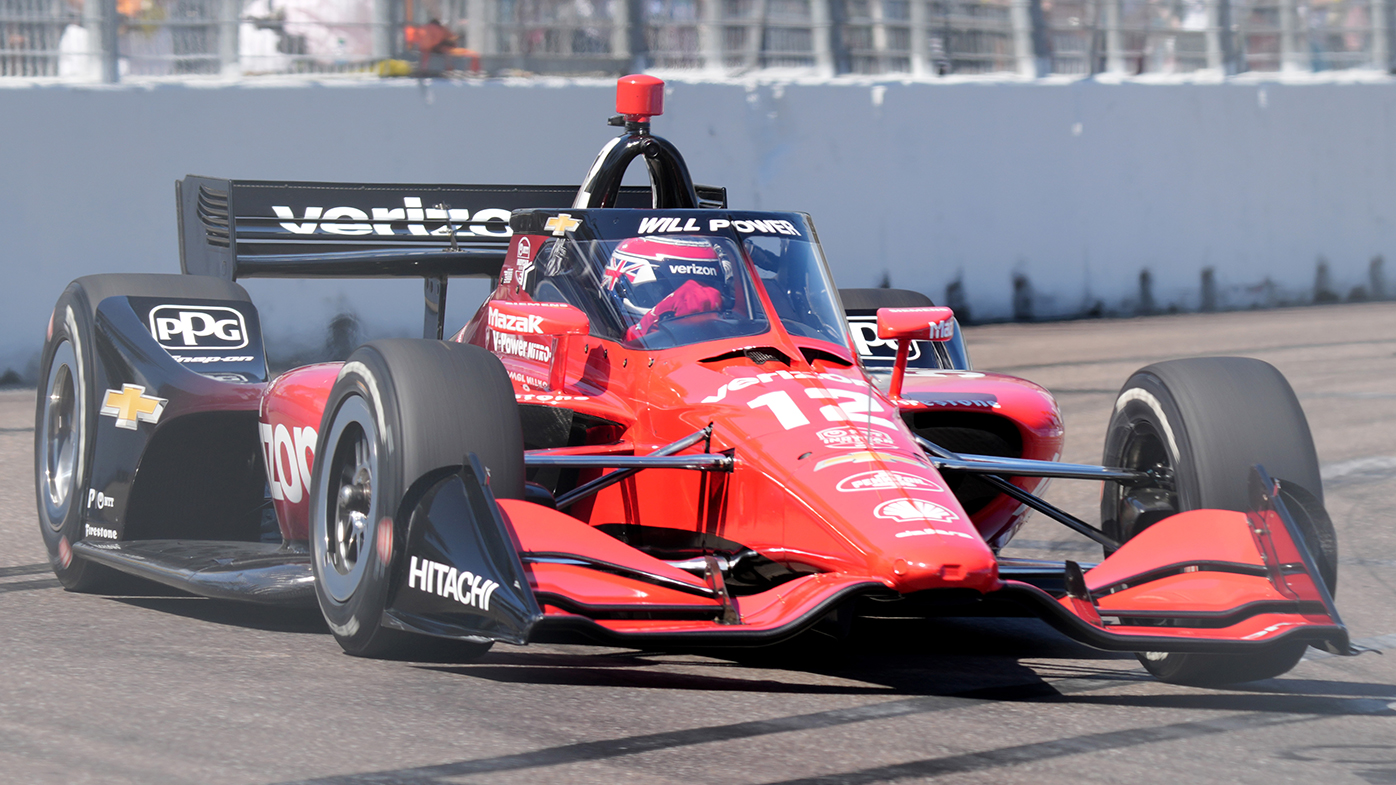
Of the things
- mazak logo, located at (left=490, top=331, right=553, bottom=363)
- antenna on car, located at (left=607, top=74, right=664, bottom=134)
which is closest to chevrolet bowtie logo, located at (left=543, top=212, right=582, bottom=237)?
mazak logo, located at (left=490, top=331, right=553, bottom=363)

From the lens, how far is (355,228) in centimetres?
706

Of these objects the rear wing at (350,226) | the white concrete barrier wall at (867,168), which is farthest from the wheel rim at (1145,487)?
the white concrete barrier wall at (867,168)

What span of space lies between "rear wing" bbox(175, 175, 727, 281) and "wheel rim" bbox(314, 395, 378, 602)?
2101mm

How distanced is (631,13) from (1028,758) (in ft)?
34.4

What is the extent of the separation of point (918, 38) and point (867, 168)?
5.23 ft

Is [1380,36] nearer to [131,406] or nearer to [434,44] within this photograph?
[434,44]

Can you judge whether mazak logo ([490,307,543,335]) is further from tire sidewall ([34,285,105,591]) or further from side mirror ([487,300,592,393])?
tire sidewall ([34,285,105,591])

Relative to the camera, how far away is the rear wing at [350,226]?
6625 millimetres

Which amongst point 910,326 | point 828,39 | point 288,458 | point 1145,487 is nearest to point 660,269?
point 910,326

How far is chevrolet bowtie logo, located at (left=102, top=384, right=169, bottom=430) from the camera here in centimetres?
568

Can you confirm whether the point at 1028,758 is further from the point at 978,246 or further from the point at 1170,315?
the point at 1170,315

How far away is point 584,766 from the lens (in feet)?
11.3

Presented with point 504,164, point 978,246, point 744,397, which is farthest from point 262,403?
point 978,246

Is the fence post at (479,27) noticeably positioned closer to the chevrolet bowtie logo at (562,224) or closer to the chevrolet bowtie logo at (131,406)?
the chevrolet bowtie logo at (131,406)
